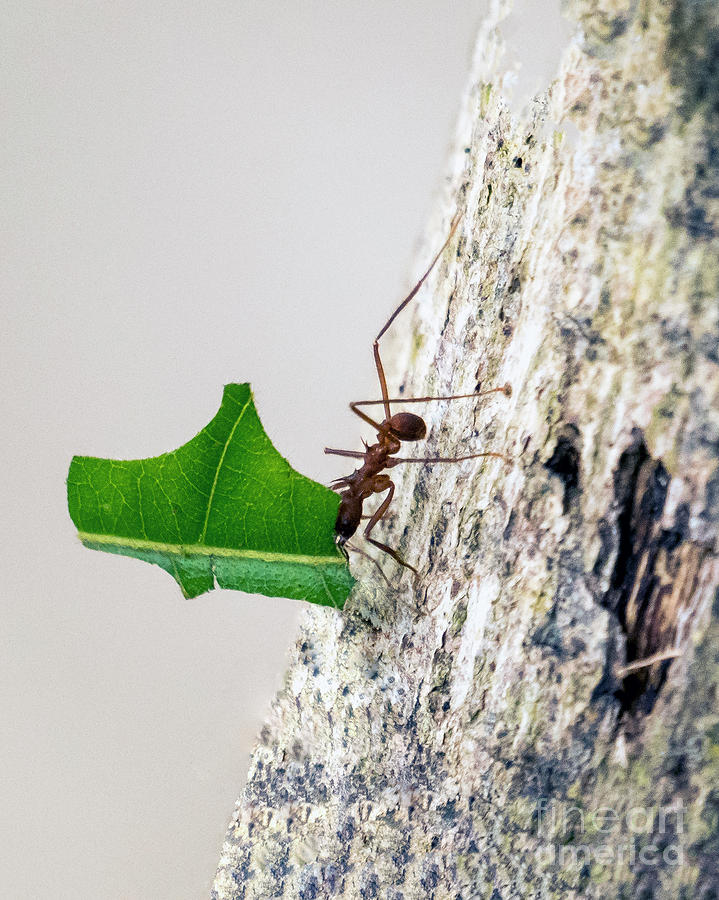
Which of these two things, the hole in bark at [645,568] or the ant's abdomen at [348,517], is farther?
the ant's abdomen at [348,517]

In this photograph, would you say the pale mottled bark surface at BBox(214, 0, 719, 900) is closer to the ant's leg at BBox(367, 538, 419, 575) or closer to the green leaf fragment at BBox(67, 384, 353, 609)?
the ant's leg at BBox(367, 538, 419, 575)

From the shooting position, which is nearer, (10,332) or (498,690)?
(498,690)

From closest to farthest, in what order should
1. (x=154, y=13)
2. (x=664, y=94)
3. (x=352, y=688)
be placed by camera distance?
(x=664, y=94), (x=352, y=688), (x=154, y=13)

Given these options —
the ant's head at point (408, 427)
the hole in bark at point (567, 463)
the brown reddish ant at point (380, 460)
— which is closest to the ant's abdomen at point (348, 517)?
the brown reddish ant at point (380, 460)

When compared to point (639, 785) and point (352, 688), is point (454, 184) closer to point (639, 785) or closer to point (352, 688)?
point (352, 688)

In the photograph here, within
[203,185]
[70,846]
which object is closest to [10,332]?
[203,185]

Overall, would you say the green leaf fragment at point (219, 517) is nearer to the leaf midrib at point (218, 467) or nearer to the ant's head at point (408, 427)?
the leaf midrib at point (218, 467)

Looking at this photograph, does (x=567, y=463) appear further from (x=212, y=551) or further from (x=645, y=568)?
(x=212, y=551)

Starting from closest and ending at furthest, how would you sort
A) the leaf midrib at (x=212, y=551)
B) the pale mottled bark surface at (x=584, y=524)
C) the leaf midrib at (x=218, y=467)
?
1. the pale mottled bark surface at (x=584, y=524)
2. the leaf midrib at (x=218, y=467)
3. the leaf midrib at (x=212, y=551)

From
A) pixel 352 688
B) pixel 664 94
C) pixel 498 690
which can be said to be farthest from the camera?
pixel 352 688
